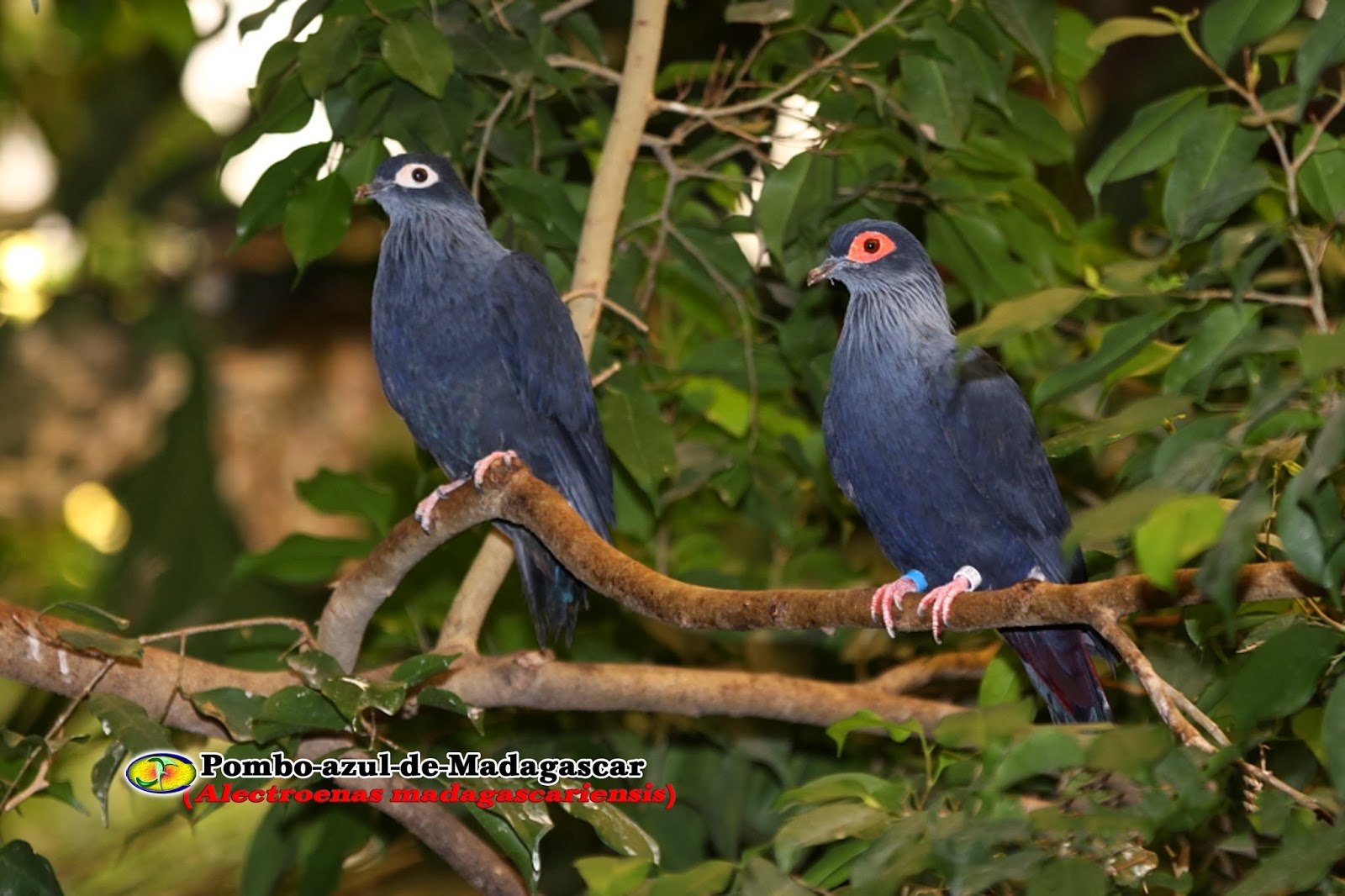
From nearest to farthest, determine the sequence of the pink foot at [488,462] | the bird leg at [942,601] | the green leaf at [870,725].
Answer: the green leaf at [870,725] → the bird leg at [942,601] → the pink foot at [488,462]

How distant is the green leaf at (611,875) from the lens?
7.50ft

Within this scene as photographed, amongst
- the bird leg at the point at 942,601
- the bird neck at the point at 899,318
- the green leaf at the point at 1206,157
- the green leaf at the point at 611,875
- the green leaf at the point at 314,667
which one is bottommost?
the bird leg at the point at 942,601

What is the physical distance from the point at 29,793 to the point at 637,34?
7.99ft

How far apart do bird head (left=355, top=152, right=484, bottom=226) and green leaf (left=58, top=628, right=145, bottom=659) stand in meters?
1.42

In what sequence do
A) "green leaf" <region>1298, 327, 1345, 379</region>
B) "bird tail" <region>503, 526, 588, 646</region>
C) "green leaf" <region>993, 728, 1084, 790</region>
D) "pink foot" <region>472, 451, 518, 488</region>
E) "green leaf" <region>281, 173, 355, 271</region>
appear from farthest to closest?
"bird tail" <region>503, 526, 588, 646</region>, "green leaf" <region>281, 173, 355, 271</region>, "pink foot" <region>472, 451, 518, 488</region>, "green leaf" <region>993, 728, 1084, 790</region>, "green leaf" <region>1298, 327, 1345, 379</region>

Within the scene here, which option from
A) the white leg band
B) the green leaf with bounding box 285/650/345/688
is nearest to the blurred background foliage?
the white leg band

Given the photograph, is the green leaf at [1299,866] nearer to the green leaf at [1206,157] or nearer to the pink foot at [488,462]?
the green leaf at [1206,157]

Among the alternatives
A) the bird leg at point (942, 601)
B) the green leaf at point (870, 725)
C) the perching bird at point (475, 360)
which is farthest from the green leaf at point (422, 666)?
the bird leg at point (942, 601)

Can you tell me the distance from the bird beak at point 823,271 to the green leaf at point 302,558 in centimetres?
153

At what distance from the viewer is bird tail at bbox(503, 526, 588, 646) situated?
3.88 metres

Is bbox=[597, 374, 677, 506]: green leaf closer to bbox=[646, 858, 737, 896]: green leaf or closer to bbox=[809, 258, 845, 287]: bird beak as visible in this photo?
bbox=[809, 258, 845, 287]: bird beak

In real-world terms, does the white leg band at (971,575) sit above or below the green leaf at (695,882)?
below

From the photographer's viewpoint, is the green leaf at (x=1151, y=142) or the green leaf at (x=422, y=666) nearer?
the green leaf at (x=422, y=666)

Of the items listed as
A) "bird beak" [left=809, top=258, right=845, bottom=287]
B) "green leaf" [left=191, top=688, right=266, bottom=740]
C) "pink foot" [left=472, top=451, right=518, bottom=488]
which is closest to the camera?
"green leaf" [left=191, top=688, right=266, bottom=740]
